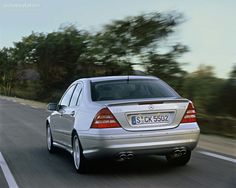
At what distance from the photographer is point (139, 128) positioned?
7.93 metres

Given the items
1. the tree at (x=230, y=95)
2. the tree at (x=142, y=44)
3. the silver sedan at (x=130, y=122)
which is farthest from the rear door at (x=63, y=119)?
the tree at (x=142, y=44)

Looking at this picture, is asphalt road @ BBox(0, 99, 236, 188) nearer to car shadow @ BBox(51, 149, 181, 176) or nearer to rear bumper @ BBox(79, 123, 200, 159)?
car shadow @ BBox(51, 149, 181, 176)

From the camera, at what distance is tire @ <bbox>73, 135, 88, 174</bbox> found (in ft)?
27.4

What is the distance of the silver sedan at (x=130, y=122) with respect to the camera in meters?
7.84

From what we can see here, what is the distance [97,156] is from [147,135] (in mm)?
786

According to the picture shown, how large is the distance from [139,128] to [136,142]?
0.72 feet

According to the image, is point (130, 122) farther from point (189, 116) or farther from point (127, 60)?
point (127, 60)

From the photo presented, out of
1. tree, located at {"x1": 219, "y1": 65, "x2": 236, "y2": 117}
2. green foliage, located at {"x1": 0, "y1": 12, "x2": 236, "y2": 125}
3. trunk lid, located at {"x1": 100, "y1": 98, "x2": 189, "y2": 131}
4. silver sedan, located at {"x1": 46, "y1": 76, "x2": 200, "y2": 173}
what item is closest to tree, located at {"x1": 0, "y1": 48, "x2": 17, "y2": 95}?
green foliage, located at {"x1": 0, "y1": 12, "x2": 236, "y2": 125}

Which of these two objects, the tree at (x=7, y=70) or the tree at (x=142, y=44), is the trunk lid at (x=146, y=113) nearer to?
the tree at (x=142, y=44)

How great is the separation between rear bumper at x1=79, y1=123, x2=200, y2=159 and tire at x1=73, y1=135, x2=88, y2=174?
196 mm

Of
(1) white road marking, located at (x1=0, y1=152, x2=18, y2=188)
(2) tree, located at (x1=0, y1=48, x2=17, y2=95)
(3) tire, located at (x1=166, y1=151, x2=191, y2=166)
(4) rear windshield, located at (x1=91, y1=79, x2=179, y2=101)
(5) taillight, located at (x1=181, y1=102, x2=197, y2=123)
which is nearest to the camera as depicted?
(1) white road marking, located at (x1=0, y1=152, x2=18, y2=188)

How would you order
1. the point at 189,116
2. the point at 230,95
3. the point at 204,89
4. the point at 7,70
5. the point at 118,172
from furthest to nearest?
the point at 7,70 < the point at 204,89 < the point at 230,95 < the point at 118,172 < the point at 189,116

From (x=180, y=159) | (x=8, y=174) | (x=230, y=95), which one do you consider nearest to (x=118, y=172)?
(x=180, y=159)

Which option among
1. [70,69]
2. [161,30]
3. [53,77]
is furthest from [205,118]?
[53,77]
